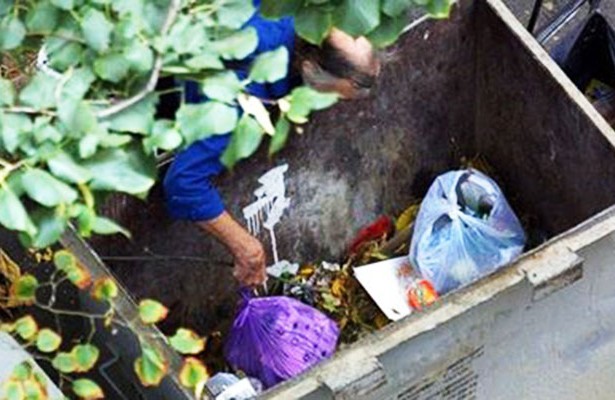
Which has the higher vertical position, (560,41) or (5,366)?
(560,41)

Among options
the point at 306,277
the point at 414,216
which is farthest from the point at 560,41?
A: the point at 306,277

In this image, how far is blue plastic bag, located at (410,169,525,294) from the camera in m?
4.25

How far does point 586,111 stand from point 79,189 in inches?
85.9

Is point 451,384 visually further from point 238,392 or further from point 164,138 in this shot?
point 164,138

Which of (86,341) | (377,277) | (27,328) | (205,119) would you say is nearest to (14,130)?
(205,119)

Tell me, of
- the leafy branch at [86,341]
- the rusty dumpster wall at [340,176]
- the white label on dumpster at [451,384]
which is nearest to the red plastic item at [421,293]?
the rusty dumpster wall at [340,176]

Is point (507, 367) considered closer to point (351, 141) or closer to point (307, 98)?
point (351, 141)

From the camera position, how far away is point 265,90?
12.1ft

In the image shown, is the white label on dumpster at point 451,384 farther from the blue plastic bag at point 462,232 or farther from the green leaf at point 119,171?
the green leaf at point 119,171

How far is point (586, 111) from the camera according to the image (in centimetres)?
407

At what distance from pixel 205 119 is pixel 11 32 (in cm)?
36

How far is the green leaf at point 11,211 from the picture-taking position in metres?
2.12

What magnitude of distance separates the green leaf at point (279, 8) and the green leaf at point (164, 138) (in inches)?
11.1

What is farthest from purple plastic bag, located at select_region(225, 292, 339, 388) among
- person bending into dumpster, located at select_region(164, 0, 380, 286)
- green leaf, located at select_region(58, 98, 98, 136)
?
green leaf, located at select_region(58, 98, 98, 136)
